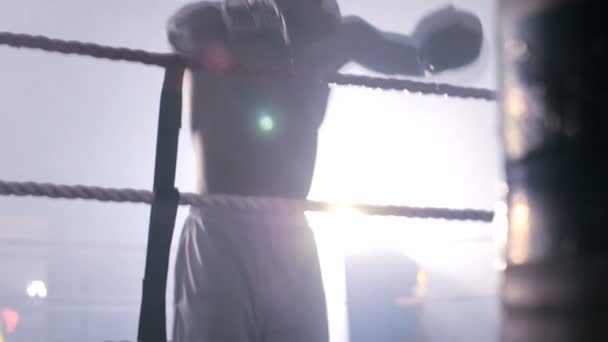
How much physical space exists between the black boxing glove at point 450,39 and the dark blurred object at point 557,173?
1136 mm

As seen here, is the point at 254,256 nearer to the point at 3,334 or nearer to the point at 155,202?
the point at 155,202

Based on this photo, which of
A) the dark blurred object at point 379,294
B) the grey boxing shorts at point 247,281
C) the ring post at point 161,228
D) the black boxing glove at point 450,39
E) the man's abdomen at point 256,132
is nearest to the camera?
the ring post at point 161,228

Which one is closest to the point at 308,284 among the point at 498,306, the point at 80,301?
the point at 498,306

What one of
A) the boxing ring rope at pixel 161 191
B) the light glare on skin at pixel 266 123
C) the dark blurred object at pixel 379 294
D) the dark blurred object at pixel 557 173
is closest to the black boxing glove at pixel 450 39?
the light glare on skin at pixel 266 123

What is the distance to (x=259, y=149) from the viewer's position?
1189 millimetres

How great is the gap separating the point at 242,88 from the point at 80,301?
8.31m

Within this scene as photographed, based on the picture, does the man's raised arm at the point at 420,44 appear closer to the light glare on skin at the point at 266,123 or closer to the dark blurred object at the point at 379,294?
the light glare on skin at the point at 266,123

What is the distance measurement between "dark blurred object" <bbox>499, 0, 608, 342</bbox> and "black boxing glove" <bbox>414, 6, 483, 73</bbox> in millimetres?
1136

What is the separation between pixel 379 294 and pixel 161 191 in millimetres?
5585

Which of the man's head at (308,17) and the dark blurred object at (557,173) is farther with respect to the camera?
the man's head at (308,17)

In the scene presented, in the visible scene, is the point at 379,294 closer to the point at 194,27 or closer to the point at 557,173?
the point at 194,27

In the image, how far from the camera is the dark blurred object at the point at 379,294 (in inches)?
238

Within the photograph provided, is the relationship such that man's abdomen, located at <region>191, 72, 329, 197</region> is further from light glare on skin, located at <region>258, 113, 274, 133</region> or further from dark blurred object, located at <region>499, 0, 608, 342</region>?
dark blurred object, located at <region>499, 0, 608, 342</region>

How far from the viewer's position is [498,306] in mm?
220
